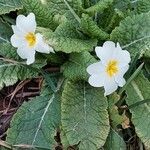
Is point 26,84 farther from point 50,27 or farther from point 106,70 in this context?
point 106,70

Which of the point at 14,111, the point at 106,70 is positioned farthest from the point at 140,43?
the point at 14,111

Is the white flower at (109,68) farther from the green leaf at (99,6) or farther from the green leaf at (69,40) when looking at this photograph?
the green leaf at (99,6)

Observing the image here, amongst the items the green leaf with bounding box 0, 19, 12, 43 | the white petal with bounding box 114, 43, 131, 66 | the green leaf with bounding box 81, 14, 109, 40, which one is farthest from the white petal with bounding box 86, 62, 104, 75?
the green leaf with bounding box 0, 19, 12, 43

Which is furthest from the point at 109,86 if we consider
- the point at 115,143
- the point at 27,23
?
the point at 27,23

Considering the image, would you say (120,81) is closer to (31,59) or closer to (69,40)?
(69,40)

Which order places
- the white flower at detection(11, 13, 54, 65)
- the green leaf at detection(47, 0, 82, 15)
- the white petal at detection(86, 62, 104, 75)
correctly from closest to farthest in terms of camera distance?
the white petal at detection(86, 62, 104, 75), the white flower at detection(11, 13, 54, 65), the green leaf at detection(47, 0, 82, 15)

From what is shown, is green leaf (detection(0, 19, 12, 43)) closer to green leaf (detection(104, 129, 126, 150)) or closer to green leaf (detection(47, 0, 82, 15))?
green leaf (detection(47, 0, 82, 15))
